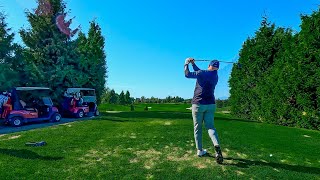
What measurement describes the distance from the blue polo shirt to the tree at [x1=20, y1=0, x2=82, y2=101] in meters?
19.5

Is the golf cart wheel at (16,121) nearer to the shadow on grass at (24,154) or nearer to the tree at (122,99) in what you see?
the shadow on grass at (24,154)

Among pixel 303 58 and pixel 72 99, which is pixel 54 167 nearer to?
pixel 303 58

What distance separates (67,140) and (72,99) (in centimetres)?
1425

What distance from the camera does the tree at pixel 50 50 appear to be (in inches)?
978

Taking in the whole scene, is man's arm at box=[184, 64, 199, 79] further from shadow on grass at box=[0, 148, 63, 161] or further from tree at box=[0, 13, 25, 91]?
tree at box=[0, 13, 25, 91]

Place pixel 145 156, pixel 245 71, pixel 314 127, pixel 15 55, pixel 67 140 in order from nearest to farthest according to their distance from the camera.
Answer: pixel 145 156, pixel 67 140, pixel 314 127, pixel 15 55, pixel 245 71

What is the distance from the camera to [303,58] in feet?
50.9

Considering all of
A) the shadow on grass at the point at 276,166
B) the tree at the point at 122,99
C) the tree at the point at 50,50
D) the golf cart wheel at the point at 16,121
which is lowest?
the shadow on grass at the point at 276,166

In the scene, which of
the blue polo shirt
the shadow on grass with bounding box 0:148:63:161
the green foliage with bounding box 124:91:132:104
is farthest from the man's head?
the green foliage with bounding box 124:91:132:104

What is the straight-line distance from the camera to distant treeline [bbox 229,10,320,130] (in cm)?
1499

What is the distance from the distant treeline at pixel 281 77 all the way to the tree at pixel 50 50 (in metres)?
15.3

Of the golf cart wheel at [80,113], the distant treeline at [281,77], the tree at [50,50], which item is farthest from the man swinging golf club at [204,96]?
the tree at [50,50]

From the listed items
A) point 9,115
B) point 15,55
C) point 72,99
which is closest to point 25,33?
point 15,55

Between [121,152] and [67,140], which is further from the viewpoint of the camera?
[67,140]
